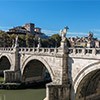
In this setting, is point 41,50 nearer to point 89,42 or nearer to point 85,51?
point 89,42

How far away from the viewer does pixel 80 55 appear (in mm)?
16719

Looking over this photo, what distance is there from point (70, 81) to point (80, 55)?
2.85 m

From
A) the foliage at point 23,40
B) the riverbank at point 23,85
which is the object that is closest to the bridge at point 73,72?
the riverbank at point 23,85

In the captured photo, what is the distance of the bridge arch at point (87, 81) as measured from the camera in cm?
1587

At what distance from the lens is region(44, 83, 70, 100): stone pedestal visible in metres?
17.8

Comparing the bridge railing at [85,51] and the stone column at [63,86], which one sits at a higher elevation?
the bridge railing at [85,51]

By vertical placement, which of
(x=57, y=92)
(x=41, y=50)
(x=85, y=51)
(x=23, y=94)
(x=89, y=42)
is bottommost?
(x=23, y=94)

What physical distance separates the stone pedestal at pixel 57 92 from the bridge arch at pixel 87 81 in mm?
930

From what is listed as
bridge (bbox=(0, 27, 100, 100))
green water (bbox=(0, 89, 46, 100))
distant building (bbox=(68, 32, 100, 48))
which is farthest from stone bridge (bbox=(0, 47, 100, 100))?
green water (bbox=(0, 89, 46, 100))

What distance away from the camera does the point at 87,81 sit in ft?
57.8

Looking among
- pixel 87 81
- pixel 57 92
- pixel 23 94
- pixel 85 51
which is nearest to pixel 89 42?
pixel 85 51

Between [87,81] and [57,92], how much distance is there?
2.83m

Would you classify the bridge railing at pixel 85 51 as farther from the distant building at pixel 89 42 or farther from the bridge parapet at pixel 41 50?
the bridge parapet at pixel 41 50

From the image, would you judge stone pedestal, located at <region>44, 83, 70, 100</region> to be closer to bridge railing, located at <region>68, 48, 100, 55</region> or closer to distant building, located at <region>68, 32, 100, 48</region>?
bridge railing, located at <region>68, 48, 100, 55</region>
